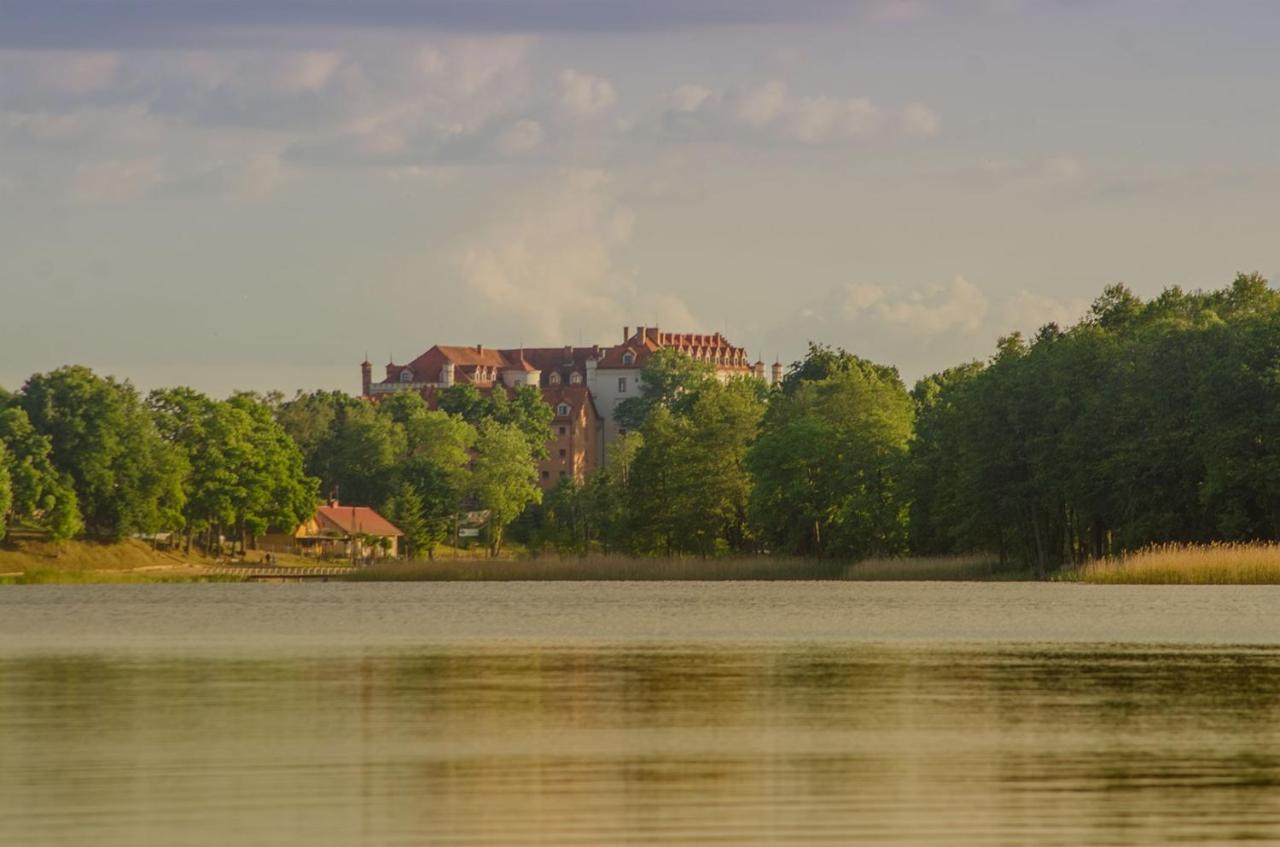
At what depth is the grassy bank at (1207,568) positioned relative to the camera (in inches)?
2847

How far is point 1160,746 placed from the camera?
2344 cm

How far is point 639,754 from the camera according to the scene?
22.9 metres

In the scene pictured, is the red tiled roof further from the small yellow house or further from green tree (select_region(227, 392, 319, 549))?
green tree (select_region(227, 392, 319, 549))

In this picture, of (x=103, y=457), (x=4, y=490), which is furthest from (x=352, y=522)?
(x=4, y=490)

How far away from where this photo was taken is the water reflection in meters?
17.7

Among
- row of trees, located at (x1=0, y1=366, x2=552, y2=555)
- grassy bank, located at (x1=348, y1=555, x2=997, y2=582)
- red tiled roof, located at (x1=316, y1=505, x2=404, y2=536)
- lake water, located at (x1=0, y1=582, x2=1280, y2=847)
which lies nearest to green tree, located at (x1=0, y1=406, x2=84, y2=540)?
row of trees, located at (x1=0, y1=366, x2=552, y2=555)

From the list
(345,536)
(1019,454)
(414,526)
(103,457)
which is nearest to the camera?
(1019,454)

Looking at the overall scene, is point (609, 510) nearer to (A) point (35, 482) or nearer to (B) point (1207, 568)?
(A) point (35, 482)

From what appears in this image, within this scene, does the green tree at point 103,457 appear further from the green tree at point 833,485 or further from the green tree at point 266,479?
the green tree at point 833,485

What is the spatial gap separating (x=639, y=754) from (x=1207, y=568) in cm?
5405

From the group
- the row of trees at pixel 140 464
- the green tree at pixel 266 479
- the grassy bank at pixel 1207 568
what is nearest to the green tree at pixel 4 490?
the row of trees at pixel 140 464

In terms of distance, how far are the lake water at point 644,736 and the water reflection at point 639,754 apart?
0.06 m

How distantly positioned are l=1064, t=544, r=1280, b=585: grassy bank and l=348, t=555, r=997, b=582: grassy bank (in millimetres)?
25412

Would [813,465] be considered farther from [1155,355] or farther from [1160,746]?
[1160,746]
